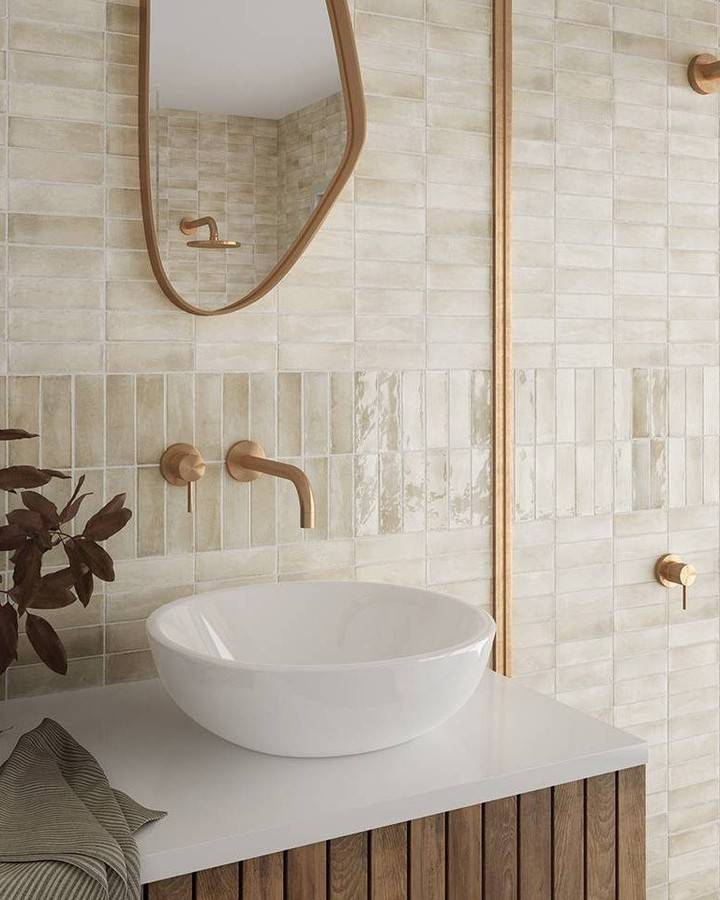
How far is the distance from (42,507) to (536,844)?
802 mm

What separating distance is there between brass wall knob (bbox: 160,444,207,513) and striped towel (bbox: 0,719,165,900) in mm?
484

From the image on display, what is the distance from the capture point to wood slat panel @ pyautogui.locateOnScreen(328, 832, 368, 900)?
4.04 feet

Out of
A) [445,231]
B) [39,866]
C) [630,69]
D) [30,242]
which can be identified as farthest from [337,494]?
[630,69]

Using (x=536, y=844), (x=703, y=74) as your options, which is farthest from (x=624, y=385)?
(x=536, y=844)

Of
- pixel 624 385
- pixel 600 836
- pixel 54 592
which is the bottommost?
pixel 600 836

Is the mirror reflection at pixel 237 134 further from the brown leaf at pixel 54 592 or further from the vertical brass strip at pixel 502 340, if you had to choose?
the brown leaf at pixel 54 592

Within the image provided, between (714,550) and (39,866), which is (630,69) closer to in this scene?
(714,550)

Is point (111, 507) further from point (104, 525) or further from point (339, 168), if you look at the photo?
point (339, 168)

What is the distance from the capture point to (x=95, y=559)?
4.54ft

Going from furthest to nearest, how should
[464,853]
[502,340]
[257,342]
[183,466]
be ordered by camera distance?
1. [502,340]
2. [257,342]
3. [183,466]
4. [464,853]

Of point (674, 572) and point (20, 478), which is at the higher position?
point (20, 478)

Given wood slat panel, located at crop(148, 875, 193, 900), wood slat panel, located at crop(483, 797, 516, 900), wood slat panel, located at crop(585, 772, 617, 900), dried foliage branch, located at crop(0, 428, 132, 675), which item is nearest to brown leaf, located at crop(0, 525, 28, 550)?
dried foliage branch, located at crop(0, 428, 132, 675)

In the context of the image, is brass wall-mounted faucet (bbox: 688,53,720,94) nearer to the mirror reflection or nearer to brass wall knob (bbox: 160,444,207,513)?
the mirror reflection

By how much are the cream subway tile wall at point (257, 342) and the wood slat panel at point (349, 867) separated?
59 cm
